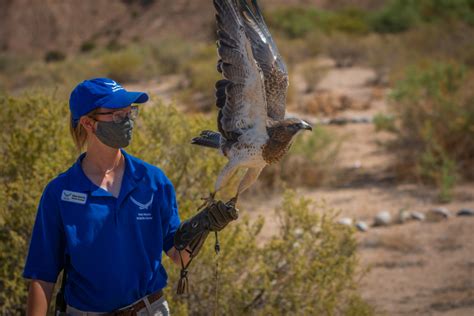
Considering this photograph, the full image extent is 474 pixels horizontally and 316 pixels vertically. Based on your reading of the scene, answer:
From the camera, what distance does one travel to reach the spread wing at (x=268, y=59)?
2.94 m

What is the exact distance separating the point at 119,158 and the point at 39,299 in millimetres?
605

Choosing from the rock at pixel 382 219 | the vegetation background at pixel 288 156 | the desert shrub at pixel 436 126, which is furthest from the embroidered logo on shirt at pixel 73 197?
the desert shrub at pixel 436 126

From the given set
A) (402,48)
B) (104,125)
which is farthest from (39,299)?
(402,48)

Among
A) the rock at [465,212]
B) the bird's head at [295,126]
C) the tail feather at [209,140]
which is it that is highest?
the bird's head at [295,126]

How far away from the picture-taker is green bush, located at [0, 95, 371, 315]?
4.16 meters

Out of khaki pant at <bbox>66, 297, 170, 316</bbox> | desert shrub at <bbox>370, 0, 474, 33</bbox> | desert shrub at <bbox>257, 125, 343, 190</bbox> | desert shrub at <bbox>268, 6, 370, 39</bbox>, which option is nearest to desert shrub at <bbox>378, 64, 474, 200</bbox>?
desert shrub at <bbox>257, 125, 343, 190</bbox>

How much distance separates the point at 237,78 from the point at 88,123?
0.64 meters

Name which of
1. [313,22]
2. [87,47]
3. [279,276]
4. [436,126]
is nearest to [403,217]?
[436,126]

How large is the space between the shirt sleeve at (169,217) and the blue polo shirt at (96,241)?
3.0 inches

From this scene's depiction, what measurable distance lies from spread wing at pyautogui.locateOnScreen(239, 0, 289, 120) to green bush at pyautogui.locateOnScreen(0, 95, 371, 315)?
1380 mm

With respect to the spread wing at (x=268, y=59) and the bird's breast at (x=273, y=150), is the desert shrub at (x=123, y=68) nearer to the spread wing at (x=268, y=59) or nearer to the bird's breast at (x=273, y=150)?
the spread wing at (x=268, y=59)

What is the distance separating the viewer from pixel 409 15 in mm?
24828

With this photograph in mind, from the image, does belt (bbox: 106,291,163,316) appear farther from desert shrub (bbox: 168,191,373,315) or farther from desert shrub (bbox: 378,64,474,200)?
desert shrub (bbox: 378,64,474,200)

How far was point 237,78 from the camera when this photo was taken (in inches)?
107
